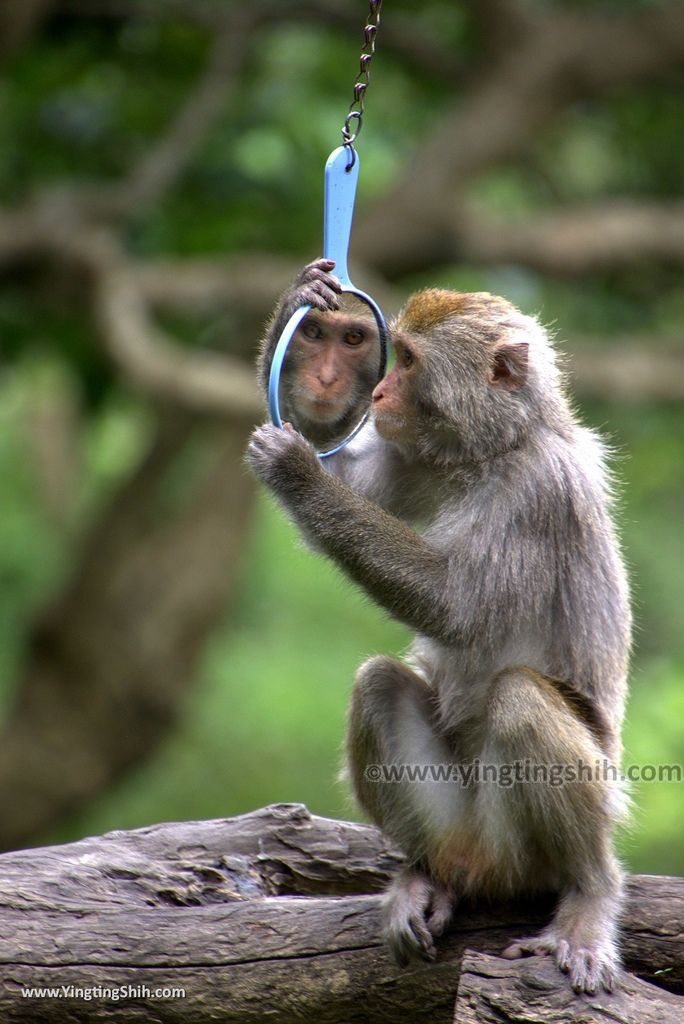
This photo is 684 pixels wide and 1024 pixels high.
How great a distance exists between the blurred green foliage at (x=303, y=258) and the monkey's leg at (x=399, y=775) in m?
0.36

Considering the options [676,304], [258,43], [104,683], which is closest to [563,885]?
[104,683]

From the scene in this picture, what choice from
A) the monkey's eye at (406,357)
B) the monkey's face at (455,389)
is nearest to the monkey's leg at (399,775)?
the monkey's face at (455,389)

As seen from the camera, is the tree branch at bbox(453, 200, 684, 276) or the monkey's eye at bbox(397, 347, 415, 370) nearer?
the monkey's eye at bbox(397, 347, 415, 370)

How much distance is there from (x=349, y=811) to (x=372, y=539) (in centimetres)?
130

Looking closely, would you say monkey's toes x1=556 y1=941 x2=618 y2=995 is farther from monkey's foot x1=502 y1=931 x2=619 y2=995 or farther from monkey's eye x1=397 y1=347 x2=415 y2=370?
monkey's eye x1=397 y1=347 x2=415 y2=370

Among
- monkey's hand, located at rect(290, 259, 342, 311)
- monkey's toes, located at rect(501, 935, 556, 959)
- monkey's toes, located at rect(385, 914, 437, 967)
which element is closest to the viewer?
monkey's toes, located at rect(501, 935, 556, 959)

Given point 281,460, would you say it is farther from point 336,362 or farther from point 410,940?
point 410,940

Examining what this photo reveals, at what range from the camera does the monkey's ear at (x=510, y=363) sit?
16.6ft

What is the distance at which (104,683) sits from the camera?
473 inches

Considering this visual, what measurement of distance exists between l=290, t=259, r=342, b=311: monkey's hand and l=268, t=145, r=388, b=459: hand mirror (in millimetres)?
35

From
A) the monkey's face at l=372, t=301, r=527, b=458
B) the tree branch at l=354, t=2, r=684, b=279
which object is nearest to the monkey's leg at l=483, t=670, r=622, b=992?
the monkey's face at l=372, t=301, r=527, b=458

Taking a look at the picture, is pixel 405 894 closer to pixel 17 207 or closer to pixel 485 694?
pixel 485 694

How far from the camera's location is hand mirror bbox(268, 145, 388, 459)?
17.0 feet

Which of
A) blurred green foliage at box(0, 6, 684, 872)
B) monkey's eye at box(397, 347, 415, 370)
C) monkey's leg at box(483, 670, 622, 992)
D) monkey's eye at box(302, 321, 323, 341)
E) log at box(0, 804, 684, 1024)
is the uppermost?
blurred green foliage at box(0, 6, 684, 872)
